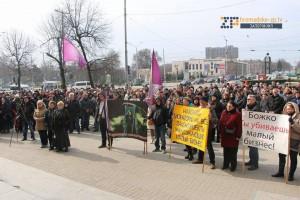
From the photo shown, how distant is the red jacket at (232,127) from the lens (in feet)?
32.6

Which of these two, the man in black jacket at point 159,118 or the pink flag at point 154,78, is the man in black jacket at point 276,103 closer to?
the man in black jacket at point 159,118

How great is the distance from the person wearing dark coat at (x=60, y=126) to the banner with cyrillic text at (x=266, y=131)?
592cm

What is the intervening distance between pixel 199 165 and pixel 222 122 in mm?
1462

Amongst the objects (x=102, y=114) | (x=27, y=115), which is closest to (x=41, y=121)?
(x=102, y=114)

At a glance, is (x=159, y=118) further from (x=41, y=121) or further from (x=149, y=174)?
(x=41, y=121)

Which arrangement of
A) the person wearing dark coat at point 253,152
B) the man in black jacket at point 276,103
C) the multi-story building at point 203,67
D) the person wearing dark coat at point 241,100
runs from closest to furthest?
the person wearing dark coat at point 253,152
the man in black jacket at point 276,103
the person wearing dark coat at point 241,100
the multi-story building at point 203,67

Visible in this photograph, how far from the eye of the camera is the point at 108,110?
1305 centimetres

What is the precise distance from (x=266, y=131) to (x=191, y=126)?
6.68ft

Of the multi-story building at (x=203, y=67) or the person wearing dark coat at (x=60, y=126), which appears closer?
the person wearing dark coat at (x=60, y=126)

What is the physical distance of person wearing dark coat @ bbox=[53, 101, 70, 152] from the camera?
43.3 ft

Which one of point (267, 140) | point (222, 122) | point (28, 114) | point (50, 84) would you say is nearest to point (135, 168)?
point (222, 122)

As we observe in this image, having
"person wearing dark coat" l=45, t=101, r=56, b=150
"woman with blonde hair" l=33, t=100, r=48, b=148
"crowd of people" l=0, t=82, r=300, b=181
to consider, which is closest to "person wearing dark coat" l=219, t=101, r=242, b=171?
"crowd of people" l=0, t=82, r=300, b=181

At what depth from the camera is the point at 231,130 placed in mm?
9938

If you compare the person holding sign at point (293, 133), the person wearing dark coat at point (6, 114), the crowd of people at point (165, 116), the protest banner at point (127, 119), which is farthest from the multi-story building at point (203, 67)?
the person holding sign at point (293, 133)
